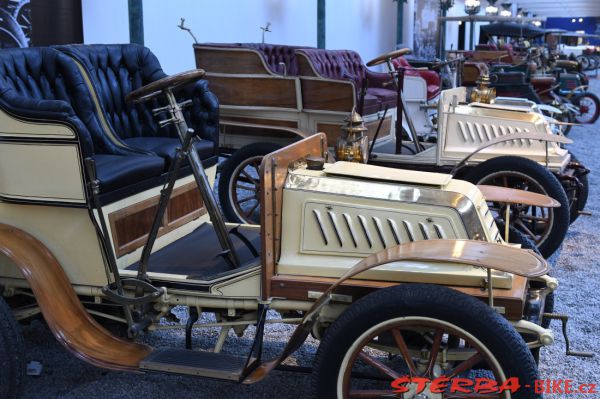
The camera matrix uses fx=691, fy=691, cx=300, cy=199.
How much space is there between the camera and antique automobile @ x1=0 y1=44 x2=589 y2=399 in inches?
80.2

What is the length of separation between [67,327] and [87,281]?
0.24 m

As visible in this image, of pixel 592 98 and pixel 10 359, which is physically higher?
pixel 592 98

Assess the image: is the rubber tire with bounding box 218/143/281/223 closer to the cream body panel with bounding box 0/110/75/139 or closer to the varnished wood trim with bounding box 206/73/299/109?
the varnished wood trim with bounding box 206/73/299/109

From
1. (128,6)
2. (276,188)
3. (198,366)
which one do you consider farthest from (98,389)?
(128,6)

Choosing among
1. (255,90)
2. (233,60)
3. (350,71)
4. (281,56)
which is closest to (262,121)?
(255,90)

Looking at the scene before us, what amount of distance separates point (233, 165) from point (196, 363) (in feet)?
8.34

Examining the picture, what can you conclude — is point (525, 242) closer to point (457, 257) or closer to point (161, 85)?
point (457, 257)

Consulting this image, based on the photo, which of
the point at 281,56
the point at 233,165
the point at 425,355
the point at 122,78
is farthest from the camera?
the point at 281,56

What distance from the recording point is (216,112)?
11.7 feet

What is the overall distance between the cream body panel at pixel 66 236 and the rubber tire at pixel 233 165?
6.99ft

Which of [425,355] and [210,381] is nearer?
[425,355]

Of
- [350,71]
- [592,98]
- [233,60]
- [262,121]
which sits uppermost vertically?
[233,60]

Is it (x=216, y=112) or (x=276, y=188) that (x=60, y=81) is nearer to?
(x=216, y=112)

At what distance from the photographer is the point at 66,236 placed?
2660mm
